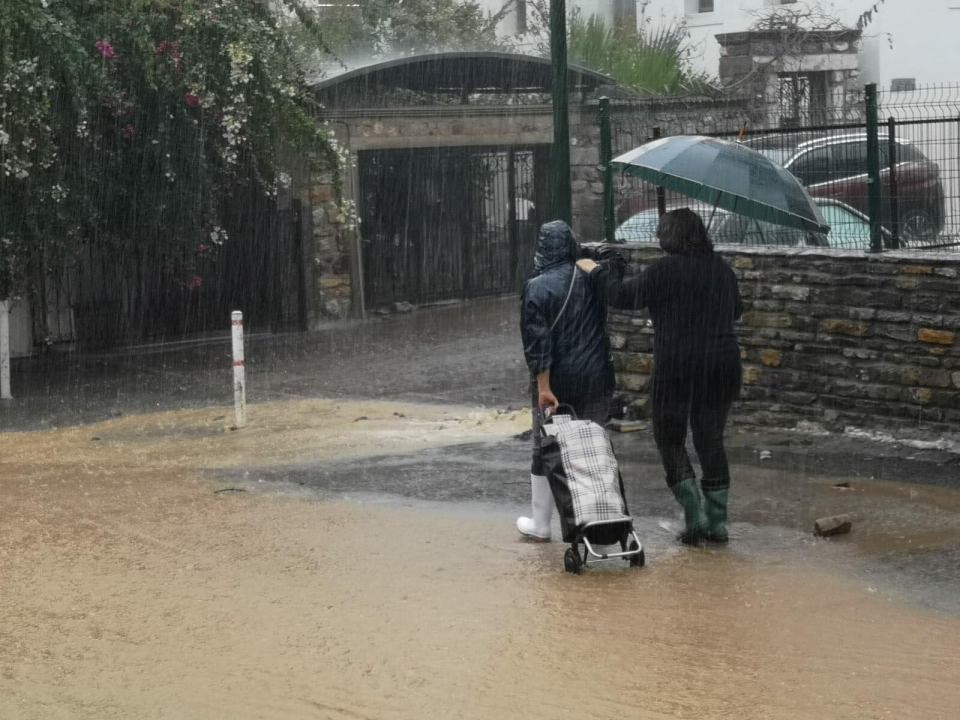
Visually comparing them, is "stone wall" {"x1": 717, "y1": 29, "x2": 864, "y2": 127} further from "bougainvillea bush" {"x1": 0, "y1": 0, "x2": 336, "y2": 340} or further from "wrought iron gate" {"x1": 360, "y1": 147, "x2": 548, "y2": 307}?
"bougainvillea bush" {"x1": 0, "y1": 0, "x2": 336, "y2": 340}

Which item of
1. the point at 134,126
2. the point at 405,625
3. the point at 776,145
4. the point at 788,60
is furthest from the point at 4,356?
the point at 788,60

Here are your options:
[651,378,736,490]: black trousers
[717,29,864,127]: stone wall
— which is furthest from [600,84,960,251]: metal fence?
[717,29,864,127]: stone wall

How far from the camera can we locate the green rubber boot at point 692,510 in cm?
745

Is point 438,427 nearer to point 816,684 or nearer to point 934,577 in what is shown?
point 934,577

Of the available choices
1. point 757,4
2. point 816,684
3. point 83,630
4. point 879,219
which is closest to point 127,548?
point 83,630

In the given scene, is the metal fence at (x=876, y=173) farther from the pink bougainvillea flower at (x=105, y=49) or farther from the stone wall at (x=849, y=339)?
the pink bougainvillea flower at (x=105, y=49)

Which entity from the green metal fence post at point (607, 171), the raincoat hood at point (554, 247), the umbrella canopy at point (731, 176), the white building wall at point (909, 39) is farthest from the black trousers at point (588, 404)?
the white building wall at point (909, 39)

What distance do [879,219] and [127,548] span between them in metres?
5.43

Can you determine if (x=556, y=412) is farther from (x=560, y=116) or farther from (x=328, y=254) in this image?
(x=328, y=254)

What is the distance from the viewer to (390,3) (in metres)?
26.9

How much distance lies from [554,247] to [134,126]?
9240mm

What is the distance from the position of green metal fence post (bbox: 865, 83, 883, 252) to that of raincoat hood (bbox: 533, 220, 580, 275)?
131 inches

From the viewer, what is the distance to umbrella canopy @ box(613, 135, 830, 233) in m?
8.01

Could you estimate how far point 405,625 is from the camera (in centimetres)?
628
